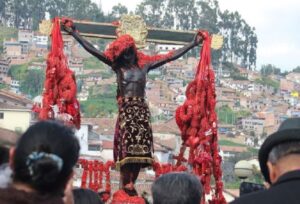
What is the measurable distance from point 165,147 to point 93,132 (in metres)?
8.94

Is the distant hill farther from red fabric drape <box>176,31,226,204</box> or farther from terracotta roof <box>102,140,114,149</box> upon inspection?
red fabric drape <box>176,31,226,204</box>

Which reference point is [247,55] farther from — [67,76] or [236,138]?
[67,76]

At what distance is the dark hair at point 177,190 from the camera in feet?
13.9

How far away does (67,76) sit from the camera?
9.16 meters

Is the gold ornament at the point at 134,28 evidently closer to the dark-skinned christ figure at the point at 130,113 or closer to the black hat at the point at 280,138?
the dark-skinned christ figure at the point at 130,113

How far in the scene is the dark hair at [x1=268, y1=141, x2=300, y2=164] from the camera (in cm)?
335

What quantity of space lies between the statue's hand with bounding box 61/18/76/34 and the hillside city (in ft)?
243

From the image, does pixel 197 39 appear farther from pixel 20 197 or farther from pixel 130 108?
Answer: pixel 20 197

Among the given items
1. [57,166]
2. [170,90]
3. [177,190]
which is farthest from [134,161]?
[170,90]

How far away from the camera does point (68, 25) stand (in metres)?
9.45

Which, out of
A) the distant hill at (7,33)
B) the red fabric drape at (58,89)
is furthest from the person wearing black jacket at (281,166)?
the distant hill at (7,33)

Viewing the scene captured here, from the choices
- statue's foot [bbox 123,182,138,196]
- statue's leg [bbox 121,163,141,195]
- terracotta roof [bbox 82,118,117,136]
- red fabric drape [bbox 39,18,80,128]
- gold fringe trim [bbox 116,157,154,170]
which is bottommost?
terracotta roof [bbox 82,118,117,136]

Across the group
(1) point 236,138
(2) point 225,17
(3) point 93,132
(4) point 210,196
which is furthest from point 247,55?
(4) point 210,196

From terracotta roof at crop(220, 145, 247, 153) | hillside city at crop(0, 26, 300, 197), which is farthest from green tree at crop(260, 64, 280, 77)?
terracotta roof at crop(220, 145, 247, 153)
